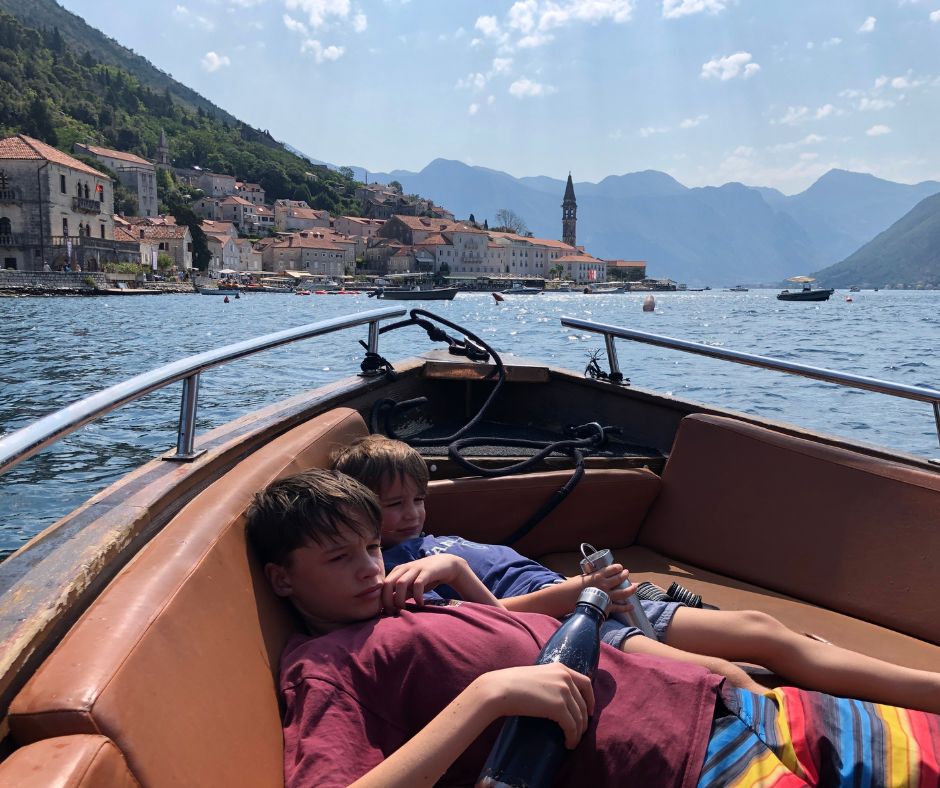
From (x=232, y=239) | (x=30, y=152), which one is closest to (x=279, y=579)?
(x=30, y=152)

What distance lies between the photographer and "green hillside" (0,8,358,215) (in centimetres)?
9000

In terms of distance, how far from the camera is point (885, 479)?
2.66 metres

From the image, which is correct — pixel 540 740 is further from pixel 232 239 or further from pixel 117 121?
pixel 117 121

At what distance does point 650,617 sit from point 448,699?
2.73 ft

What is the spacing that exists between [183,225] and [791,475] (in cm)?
9171

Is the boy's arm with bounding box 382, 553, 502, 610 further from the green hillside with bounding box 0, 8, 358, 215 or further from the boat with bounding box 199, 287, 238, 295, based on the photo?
the green hillside with bounding box 0, 8, 358, 215

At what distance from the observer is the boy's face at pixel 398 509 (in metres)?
2.08

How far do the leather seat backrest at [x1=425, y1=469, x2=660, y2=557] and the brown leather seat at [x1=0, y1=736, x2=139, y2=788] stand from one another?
1900 mm

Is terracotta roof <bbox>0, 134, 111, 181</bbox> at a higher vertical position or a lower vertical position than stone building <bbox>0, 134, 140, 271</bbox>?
higher

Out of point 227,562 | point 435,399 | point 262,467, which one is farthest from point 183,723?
point 435,399

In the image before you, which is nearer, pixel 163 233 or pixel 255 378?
pixel 255 378

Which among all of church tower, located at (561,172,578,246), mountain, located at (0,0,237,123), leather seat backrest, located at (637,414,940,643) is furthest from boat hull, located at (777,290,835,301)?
mountain, located at (0,0,237,123)

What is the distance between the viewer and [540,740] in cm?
123

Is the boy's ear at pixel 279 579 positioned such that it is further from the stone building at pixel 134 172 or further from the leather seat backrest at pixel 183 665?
the stone building at pixel 134 172
